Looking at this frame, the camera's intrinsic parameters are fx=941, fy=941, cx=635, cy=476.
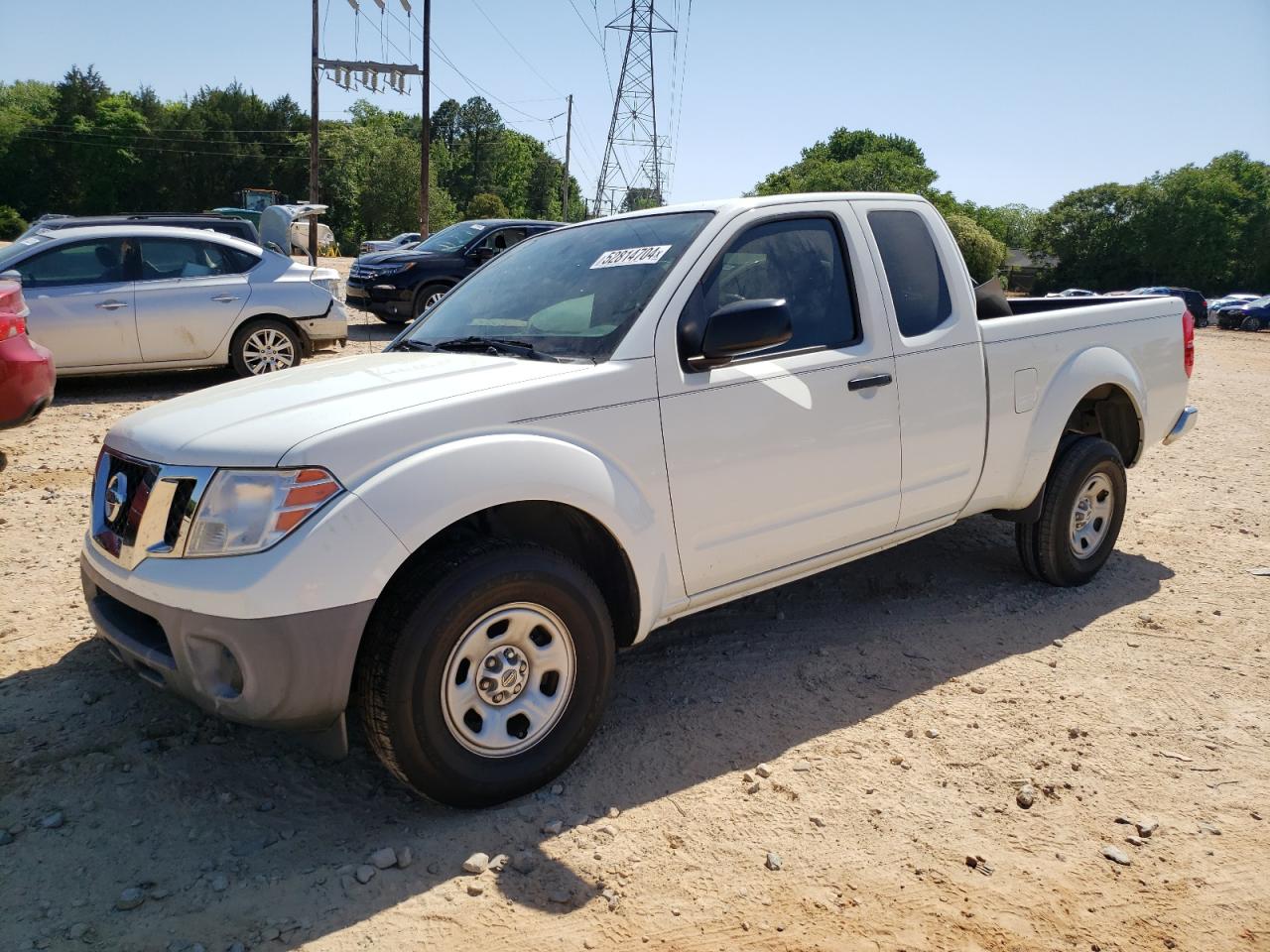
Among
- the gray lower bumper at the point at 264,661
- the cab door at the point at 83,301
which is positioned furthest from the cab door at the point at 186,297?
the gray lower bumper at the point at 264,661

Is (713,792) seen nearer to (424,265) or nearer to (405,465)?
(405,465)

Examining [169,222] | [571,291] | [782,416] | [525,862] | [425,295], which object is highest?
[169,222]

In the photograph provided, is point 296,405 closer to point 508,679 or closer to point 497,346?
point 497,346

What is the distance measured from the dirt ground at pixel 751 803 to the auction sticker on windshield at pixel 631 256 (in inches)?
67.7

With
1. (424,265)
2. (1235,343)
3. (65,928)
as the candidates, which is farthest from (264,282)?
(1235,343)

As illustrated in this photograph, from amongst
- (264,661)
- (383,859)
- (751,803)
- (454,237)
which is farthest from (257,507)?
(454,237)

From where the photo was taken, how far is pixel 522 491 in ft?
9.41

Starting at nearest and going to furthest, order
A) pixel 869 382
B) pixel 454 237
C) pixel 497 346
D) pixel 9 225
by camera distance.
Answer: pixel 497 346
pixel 869 382
pixel 454 237
pixel 9 225

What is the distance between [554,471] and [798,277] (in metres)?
1.48

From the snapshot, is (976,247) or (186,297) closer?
(186,297)

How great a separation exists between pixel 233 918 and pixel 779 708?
2059mm

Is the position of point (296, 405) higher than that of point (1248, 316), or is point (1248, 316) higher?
point (1248, 316)

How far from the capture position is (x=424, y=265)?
46.3ft

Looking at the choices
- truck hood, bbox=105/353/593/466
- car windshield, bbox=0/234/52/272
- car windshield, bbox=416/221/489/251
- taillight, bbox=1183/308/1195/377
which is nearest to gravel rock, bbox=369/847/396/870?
truck hood, bbox=105/353/593/466
